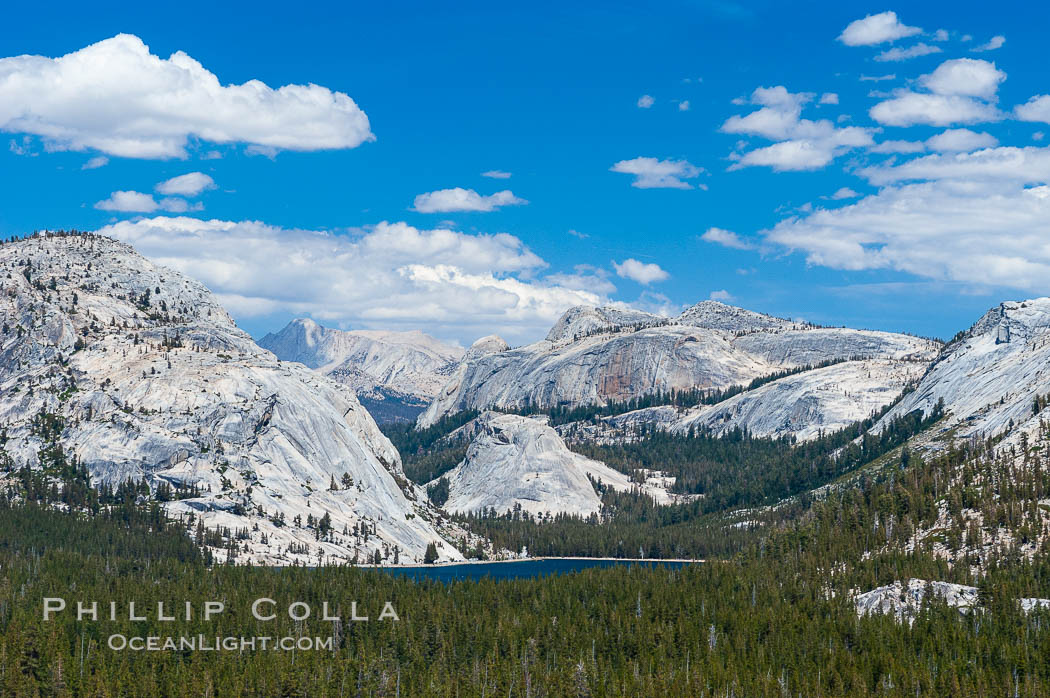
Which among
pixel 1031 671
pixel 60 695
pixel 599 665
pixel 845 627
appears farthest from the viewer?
pixel 845 627

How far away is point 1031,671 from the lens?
17350 cm

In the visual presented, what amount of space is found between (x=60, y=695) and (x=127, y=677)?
10018mm

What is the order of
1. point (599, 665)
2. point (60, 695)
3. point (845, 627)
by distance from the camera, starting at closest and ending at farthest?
1. point (60, 695)
2. point (599, 665)
3. point (845, 627)

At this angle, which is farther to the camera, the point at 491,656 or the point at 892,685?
the point at 491,656

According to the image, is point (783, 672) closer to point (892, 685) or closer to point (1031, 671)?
point (892, 685)

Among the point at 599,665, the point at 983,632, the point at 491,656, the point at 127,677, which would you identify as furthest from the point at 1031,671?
the point at 127,677

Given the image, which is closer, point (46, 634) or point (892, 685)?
point (892, 685)

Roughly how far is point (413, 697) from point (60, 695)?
4841cm

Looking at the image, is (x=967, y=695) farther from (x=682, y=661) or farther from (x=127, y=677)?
(x=127, y=677)

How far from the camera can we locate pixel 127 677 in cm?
16662

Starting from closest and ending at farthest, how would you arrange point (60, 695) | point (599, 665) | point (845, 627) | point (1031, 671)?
point (60, 695)
point (1031, 671)
point (599, 665)
point (845, 627)

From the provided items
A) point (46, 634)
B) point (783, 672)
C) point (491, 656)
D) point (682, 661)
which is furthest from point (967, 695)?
point (46, 634)

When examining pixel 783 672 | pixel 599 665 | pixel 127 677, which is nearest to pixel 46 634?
pixel 127 677

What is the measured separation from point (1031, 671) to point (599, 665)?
65.4m
